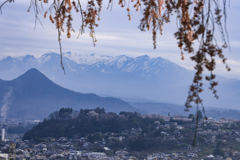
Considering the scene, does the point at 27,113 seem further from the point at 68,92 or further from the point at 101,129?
the point at 101,129

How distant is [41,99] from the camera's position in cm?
19000

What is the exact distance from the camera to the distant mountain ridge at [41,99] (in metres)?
174

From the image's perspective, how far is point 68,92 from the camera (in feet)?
649

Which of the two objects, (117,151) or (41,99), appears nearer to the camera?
(117,151)

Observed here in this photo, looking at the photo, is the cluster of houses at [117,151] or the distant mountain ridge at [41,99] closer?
the cluster of houses at [117,151]

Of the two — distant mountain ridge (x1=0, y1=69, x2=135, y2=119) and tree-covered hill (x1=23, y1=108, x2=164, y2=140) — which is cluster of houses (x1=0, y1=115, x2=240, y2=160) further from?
distant mountain ridge (x1=0, y1=69, x2=135, y2=119)

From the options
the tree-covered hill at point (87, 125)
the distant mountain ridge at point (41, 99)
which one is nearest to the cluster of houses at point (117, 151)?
the tree-covered hill at point (87, 125)

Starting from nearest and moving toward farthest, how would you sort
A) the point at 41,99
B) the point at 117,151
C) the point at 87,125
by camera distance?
the point at 117,151 → the point at 87,125 → the point at 41,99

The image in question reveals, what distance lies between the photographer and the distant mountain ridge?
174m

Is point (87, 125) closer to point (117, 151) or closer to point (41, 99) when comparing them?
point (117, 151)

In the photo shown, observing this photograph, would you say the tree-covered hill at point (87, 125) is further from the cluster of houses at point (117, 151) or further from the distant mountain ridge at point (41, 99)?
the distant mountain ridge at point (41, 99)

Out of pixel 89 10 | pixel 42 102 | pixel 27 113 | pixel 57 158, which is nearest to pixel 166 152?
pixel 57 158

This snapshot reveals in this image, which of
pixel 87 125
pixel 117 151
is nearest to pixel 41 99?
pixel 87 125

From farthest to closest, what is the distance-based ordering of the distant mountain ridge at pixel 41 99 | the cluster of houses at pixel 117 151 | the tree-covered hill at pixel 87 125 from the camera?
the distant mountain ridge at pixel 41 99 → the tree-covered hill at pixel 87 125 → the cluster of houses at pixel 117 151
